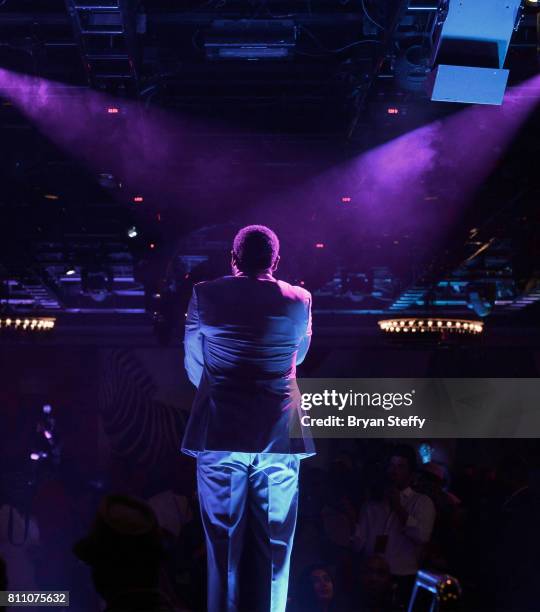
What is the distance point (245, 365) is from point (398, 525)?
3.52 m

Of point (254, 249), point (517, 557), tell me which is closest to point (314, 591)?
point (517, 557)

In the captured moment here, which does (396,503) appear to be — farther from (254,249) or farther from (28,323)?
(28,323)

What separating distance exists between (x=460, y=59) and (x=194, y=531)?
11.3 ft

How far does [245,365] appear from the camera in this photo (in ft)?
8.54

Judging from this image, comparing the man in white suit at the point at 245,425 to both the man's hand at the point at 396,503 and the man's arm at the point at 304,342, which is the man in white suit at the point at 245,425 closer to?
the man's arm at the point at 304,342

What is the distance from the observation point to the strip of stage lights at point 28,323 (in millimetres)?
10500

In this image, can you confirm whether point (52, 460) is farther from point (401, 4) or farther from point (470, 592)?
point (401, 4)

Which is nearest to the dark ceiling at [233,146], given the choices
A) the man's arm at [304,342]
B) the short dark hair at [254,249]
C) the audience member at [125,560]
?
the short dark hair at [254,249]

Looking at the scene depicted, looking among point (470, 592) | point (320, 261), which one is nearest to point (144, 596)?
point (470, 592)

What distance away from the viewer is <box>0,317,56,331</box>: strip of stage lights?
10500 millimetres

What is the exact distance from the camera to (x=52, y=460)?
13750mm

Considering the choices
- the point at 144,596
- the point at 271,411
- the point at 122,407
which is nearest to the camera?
the point at 144,596

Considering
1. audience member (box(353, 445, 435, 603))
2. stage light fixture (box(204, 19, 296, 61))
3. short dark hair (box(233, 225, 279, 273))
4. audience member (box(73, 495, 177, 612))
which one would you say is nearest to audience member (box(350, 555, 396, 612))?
audience member (box(353, 445, 435, 603))

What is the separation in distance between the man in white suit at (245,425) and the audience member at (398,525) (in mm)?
2954
